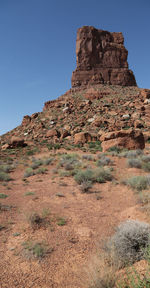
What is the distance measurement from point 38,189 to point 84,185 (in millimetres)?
2464

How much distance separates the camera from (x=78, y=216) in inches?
220

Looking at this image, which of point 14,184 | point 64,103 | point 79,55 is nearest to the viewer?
point 14,184

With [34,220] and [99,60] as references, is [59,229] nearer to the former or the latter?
[34,220]

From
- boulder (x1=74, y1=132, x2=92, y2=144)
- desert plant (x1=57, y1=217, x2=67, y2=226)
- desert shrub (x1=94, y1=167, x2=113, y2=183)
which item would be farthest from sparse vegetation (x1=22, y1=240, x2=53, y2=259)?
boulder (x1=74, y1=132, x2=92, y2=144)

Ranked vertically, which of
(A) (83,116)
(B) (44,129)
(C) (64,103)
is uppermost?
(C) (64,103)

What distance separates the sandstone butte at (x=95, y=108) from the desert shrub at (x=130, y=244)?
13519mm

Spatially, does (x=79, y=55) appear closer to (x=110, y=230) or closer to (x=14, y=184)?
(x=14, y=184)

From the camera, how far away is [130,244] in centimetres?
325

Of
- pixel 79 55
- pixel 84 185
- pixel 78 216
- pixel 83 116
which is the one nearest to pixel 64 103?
pixel 83 116

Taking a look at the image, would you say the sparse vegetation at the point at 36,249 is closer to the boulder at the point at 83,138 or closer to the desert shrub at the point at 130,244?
the desert shrub at the point at 130,244

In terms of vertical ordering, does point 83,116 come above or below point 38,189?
above

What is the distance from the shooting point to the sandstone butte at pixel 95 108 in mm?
24467

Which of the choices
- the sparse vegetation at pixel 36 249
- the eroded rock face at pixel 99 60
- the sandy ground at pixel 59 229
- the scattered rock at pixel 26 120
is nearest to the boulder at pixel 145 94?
the eroded rock face at pixel 99 60

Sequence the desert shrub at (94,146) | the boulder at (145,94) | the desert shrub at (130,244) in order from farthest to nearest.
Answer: the boulder at (145,94), the desert shrub at (94,146), the desert shrub at (130,244)
